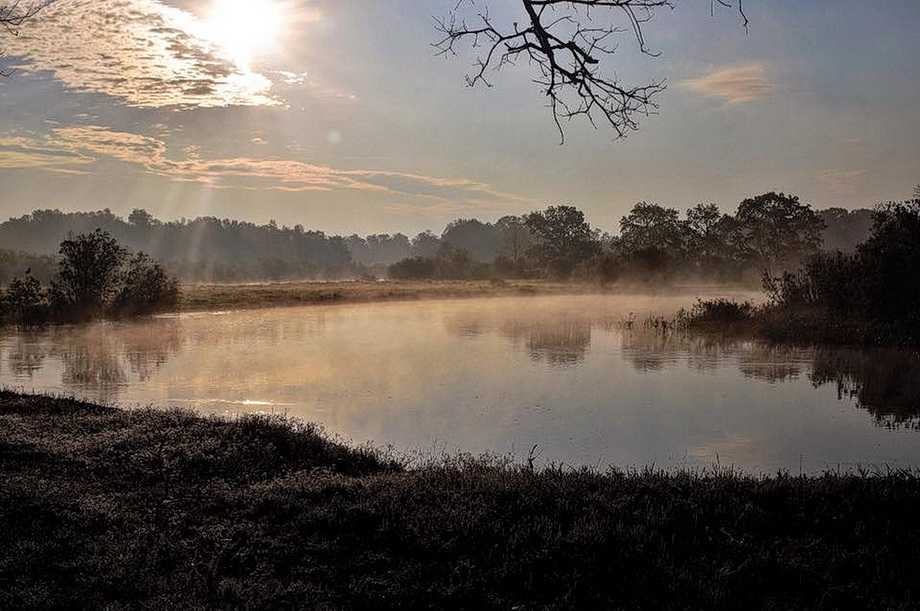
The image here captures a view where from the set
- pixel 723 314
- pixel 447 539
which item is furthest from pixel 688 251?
pixel 447 539

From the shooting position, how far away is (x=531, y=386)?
67.5 feet

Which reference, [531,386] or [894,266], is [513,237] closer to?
[894,266]

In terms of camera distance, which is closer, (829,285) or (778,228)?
(829,285)

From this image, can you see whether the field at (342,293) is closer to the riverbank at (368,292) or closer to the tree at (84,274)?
the riverbank at (368,292)

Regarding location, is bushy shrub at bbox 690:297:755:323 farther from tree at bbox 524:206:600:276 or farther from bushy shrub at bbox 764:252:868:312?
tree at bbox 524:206:600:276

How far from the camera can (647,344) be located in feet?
105

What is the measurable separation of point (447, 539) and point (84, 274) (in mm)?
41607

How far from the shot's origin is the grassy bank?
17.0ft

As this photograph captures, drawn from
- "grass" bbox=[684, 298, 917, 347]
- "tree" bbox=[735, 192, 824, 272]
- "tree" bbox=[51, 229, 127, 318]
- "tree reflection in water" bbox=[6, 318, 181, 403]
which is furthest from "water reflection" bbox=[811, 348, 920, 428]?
"tree" bbox=[735, 192, 824, 272]

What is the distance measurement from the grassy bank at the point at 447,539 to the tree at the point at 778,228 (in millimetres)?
87490

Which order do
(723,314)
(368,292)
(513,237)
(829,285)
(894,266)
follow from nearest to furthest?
1. (894,266)
2. (829,285)
3. (723,314)
4. (368,292)
5. (513,237)

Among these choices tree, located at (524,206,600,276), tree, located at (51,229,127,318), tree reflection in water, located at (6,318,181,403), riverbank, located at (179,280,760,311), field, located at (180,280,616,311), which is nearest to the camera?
tree reflection in water, located at (6,318,181,403)

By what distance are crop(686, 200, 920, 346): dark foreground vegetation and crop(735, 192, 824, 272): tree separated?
183 feet

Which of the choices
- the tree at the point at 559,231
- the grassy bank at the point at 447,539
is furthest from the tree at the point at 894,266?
the tree at the point at 559,231
